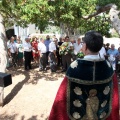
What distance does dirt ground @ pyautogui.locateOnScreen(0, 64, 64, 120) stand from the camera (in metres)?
5.80

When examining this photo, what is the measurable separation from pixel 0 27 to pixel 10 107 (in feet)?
7.53

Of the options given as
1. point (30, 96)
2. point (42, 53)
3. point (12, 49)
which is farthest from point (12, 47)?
point (30, 96)

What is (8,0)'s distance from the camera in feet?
25.7

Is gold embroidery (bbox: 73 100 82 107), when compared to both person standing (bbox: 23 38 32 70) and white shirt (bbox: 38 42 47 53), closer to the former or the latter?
white shirt (bbox: 38 42 47 53)

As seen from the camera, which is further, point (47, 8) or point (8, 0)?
point (8, 0)

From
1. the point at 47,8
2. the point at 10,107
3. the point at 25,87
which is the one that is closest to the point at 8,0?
the point at 47,8

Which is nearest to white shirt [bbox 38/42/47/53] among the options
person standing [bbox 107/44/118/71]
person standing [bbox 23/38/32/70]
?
person standing [bbox 23/38/32/70]

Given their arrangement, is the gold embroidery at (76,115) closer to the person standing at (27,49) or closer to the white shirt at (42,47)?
the white shirt at (42,47)

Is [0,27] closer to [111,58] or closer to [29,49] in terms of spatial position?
[29,49]

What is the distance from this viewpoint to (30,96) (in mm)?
7090

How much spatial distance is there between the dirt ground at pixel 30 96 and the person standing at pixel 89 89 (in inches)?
124

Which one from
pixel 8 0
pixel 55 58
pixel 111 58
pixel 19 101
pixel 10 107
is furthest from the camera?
pixel 55 58

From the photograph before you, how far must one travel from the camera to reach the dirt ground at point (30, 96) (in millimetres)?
5801

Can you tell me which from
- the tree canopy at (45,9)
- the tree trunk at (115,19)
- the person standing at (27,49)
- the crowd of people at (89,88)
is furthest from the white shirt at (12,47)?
the crowd of people at (89,88)
